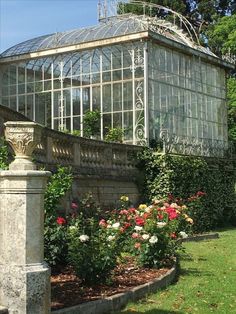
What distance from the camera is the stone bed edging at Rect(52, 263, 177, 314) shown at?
662cm

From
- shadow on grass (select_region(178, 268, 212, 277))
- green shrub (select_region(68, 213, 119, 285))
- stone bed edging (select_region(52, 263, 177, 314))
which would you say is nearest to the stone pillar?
stone bed edging (select_region(52, 263, 177, 314))

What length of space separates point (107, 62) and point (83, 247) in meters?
15.1

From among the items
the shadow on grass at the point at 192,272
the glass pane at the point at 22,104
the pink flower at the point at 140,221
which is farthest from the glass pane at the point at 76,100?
the shadow on grass at the point at 192,272

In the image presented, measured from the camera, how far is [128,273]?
921 centimetres

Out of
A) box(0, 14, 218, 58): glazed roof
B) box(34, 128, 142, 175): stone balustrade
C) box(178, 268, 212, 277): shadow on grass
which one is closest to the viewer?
box(178, 268, 212, 277): shadow on grass

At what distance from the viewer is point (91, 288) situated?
25.8 feet

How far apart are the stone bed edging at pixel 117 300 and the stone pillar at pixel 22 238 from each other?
745 millimetres

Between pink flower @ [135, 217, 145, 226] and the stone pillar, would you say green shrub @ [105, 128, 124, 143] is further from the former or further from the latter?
the stone pillar

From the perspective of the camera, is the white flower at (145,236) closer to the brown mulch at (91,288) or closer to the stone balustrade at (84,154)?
the brown mulch at (91,288)

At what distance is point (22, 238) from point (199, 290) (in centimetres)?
370

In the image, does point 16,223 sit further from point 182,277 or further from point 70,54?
point 70,54

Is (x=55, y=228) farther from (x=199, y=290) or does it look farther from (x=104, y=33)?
(x=104, y=33)

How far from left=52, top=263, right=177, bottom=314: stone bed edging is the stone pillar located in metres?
0.75

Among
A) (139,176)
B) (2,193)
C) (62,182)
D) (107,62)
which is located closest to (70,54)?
(107,62)
